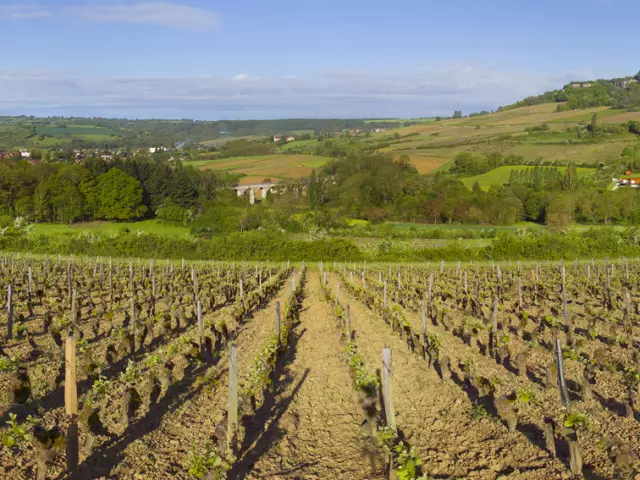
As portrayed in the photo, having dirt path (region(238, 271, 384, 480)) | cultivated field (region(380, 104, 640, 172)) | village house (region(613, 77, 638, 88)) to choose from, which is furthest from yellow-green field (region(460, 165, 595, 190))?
village house (region(613, 77, 638, 88))

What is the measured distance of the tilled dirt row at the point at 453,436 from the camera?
284 inches

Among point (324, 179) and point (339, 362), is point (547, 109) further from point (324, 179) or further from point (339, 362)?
point (339, 362)

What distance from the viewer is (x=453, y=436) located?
27.8ft

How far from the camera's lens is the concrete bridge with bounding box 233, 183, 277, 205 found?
7175cm

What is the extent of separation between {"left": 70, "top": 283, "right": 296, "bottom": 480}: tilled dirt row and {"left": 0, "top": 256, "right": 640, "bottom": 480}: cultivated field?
0.10ft

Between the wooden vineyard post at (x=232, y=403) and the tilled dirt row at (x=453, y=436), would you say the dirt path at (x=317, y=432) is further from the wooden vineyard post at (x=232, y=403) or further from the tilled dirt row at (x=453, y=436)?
the tilled dirt row at (x=453, y=436)

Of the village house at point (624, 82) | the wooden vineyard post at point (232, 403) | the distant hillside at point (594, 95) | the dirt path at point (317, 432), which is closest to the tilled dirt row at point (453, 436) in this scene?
the dirt path at point (317, 432)

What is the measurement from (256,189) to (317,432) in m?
67.0

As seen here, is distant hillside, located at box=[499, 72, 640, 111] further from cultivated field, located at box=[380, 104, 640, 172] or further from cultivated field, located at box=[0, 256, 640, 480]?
cultivated field, located at box=[0, 256, 640, 480]

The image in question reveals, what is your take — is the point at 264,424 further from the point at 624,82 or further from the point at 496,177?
the point at 624,82

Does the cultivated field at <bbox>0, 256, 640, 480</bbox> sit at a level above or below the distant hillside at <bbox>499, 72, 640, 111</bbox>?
below

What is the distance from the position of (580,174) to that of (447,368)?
6869cm

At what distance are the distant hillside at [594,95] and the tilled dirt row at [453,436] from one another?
389 feet

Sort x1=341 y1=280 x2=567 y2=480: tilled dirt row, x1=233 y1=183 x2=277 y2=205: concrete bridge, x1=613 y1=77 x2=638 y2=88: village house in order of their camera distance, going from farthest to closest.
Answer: x1=613 y1=77 x2=638 y2=88: village house → x1=233 y1=183 x2=277 y2=205: concrete bridge → x1=341 y1=280 x2=567 y2=480: tilled dirt row
